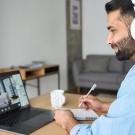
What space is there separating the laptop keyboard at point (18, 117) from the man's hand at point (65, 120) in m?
0.16

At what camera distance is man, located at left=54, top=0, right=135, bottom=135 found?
32.1 inches

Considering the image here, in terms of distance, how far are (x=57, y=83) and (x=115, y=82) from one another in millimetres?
1070

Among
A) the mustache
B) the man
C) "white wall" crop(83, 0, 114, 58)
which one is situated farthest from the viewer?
"white wall" crop(83, 0, 114, 58)

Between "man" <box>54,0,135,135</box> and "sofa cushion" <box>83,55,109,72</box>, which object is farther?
"sofa cushion" <box>83,55,109,72</box>

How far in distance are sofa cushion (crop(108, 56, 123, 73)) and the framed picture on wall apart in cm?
98

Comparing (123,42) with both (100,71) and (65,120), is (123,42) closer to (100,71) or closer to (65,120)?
(65,120)

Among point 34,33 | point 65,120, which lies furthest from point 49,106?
point 34,33

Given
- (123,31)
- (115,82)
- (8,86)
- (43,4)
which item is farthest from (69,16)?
(123,31)

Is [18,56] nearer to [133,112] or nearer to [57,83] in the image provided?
[57,83]

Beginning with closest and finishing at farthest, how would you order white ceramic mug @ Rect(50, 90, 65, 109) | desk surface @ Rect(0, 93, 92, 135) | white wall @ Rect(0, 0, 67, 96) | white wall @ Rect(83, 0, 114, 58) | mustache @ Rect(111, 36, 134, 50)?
mustache @ Rect(111, 36, 134, 50)
desk surface @ Rect(0, 93, 92, 135)
white ceramic mug @ Rect(50, 90, 65, 109)
white wall @ Rect(0, 0, 67, 96)
white wall @ Rect(83, 0, 114, 58)

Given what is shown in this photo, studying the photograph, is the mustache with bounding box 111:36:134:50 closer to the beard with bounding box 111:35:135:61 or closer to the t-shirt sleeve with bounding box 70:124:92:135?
the beard with bounding box 111:35:135:61

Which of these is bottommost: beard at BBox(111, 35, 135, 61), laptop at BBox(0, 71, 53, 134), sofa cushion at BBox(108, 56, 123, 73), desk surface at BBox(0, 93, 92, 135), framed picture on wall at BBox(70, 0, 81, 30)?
sofa cushion at BBox(108, 56, 123, 73)

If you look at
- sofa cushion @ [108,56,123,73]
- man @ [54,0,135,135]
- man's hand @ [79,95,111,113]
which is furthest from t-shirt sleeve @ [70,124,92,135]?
sofa cushion @ [108,56,123,73]

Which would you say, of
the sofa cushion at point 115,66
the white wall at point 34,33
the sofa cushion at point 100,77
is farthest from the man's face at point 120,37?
the sofa cushion at point 115,66
